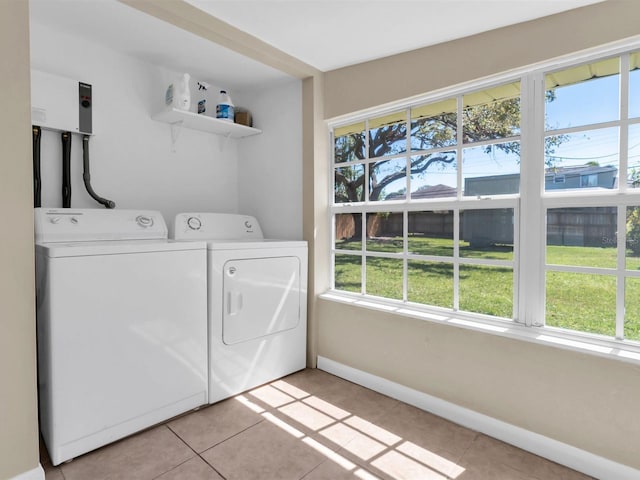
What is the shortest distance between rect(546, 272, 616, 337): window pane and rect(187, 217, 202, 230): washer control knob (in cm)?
219

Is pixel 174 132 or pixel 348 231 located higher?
pixel 174 132

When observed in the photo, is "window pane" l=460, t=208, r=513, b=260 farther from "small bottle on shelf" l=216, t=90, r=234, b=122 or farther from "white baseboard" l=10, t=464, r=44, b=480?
"white baseboard" l=10, t=464, r=44, b=480

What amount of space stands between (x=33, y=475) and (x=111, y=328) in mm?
627

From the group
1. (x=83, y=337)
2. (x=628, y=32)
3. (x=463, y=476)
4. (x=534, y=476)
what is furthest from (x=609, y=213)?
(x=83, y=337)

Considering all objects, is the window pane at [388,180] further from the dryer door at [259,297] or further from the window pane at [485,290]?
the dryer door at [259,297]

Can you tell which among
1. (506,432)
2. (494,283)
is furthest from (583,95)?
(506,432)

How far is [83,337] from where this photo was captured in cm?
160

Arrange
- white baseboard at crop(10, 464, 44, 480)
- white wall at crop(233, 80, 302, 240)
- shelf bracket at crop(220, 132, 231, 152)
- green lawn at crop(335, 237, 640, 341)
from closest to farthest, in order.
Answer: white baseboard at crop(10, 464, 44, 480) < green lawn at crop(335, 237, 640, 341) < white wall at crop(233, 80, 302, 240) < shelf bracket at crop(220, 132, 231, 152)

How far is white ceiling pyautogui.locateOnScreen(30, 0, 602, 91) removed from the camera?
5.66 ft

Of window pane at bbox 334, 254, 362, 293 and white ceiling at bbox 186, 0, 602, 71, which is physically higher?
white ceiling at bbox 186, 0, 602, 71

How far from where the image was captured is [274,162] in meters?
2.84

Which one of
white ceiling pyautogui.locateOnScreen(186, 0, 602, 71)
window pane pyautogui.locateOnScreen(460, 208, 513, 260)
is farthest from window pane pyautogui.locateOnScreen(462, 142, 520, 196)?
white ceiling pyautogui.locateOnScreen(186, 0, 602, 71)

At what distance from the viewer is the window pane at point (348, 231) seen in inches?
102

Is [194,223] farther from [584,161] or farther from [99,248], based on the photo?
[584,161]
